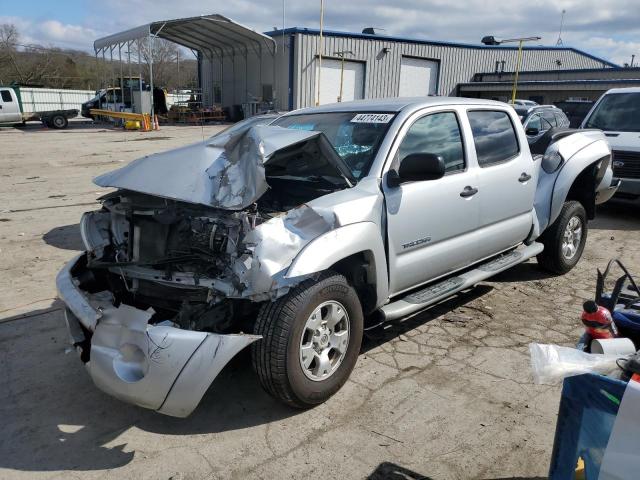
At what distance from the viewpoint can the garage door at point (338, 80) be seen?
96.5 feet

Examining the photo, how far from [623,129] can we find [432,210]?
7.17 m

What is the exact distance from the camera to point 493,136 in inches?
189

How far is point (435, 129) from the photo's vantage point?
166 inches

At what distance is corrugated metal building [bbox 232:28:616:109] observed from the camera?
93.7ft

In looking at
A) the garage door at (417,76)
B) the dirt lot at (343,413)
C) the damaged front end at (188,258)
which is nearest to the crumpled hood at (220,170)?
the damaged front end at (188,258)

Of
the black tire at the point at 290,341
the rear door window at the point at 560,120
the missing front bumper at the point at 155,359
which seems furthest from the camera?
the rear door window at the point at 560,120

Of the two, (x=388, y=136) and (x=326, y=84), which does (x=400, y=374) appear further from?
(x=326, y=84)

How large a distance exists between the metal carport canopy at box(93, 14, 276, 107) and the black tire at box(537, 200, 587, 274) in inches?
876

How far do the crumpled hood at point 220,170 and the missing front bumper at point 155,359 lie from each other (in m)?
0.78

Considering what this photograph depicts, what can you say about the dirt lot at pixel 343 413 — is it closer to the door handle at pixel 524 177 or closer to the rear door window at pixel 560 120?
the door handle at pixel 524 177

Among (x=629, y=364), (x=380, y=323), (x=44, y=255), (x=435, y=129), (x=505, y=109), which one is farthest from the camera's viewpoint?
(x=44, y=255)

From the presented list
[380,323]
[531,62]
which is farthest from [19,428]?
[531,62]

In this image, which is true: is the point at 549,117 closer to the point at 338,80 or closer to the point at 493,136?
the point at 493,136

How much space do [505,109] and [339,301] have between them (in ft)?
9.71
